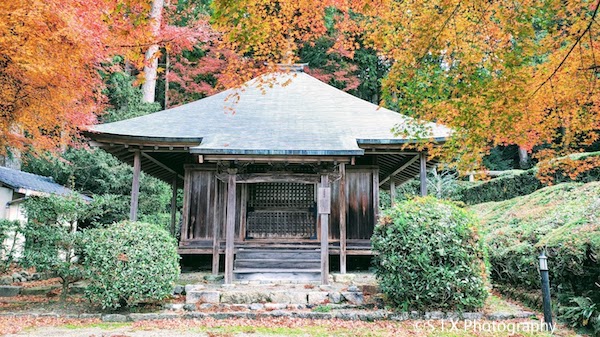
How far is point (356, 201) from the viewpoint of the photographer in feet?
35.3

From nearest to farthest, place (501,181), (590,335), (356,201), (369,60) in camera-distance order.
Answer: (590,335), (356,201), (501,181), (369,60)

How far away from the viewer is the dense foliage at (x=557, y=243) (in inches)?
228

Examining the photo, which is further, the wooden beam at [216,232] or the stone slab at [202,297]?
the wooden beam at [216,232]

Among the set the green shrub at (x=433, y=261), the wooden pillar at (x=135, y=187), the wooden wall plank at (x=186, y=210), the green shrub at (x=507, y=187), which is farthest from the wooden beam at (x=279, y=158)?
the green shrub at (x=507, y=187)

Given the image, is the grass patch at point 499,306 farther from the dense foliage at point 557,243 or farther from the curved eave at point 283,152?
the curved eave at point 283,152

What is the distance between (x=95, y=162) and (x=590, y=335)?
53.2 feet

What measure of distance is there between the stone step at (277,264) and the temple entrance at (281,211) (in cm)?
127

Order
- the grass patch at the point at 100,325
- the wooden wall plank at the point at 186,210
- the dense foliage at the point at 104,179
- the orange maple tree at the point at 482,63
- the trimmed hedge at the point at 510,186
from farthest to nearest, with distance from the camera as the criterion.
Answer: the dense foliage at the point at 104,179 < the trimmed hedge at the point at 510,186 < the wooden wall plank at the point at 186,210 < the grass patch at the point at 100,325 < the orange maple tree at the point at 482,63

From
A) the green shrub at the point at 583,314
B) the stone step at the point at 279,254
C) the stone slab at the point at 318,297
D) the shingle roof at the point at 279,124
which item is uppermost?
the shingle roof at the point at 279,124

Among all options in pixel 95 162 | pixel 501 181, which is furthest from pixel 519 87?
pixel 95 162

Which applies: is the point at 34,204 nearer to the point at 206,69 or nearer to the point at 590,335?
the point at 590,335

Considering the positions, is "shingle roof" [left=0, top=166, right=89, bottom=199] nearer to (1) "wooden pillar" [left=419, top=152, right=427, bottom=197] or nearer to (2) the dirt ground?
(2) the dirt ground

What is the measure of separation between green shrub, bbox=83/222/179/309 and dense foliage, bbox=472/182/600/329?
6.64 m

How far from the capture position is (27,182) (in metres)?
13.8
